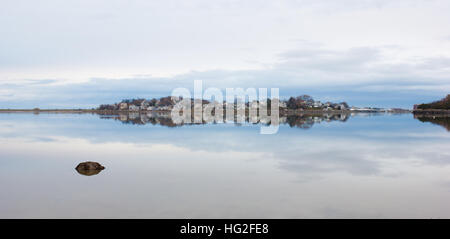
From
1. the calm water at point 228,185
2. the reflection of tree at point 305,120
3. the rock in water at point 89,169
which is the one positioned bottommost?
the calm water at point 228,185

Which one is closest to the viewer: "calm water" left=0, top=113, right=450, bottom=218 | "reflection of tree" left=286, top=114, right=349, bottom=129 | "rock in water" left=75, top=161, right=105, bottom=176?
"calm water" left=0, top=113, right=450, bottom=218

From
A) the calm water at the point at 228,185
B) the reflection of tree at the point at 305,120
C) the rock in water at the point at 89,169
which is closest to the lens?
the calm water at the point at 228,185

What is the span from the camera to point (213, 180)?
13070mm

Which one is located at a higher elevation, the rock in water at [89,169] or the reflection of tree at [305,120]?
the reflection of tree at [305,120]

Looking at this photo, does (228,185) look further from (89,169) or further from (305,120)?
(305,120)

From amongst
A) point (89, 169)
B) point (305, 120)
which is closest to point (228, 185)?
point (89, 169)

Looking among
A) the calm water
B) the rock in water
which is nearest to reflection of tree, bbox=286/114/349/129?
the calm water

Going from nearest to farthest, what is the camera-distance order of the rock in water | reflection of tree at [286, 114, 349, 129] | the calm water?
the calm water → the rock in water → reflection of tree at [286, 114, 349, 129]

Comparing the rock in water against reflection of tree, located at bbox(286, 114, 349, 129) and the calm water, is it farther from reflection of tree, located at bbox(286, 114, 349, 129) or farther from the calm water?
reflection of tree, located at bbox(286, 114, 349, 129)

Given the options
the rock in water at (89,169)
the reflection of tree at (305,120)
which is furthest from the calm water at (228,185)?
the reflection of tree at (305,120)

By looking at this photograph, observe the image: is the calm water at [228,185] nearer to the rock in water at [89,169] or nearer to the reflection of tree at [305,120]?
the rock in water at [89,169]

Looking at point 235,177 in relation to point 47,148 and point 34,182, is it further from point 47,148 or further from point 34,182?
point 47,148

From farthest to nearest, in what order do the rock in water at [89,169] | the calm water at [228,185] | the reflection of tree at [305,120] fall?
the reflection of tree at [305,120] < the rock in water at [89,169] < the calm water at [228,185]
